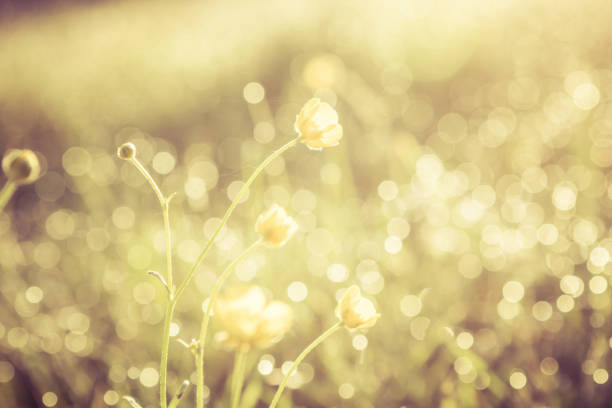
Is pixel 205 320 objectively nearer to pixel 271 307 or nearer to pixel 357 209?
pixel 271 307

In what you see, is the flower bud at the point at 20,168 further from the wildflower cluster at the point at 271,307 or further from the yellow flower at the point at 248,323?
the yellow flower at the point at 248,323

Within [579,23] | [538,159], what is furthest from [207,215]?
[579,23]

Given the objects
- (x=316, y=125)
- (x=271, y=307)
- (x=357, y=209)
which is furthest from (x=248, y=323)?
(x=357, y=209)

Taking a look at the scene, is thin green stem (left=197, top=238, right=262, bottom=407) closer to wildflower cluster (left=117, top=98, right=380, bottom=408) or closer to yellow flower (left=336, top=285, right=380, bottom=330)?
wildflower cluster (left=117, top=98, right=380, bottom=408)

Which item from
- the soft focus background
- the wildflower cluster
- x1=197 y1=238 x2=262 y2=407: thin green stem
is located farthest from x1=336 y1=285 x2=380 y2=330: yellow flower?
the soft focus background

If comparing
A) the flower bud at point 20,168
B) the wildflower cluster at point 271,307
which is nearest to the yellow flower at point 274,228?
the wildflower cluster at point 271,307
